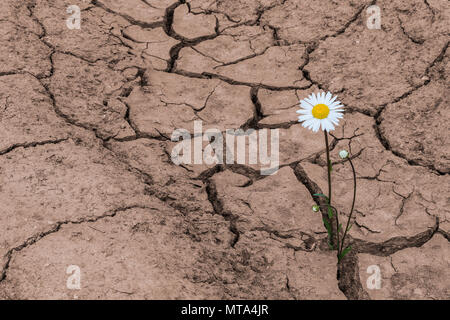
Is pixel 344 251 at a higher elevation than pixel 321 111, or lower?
lower

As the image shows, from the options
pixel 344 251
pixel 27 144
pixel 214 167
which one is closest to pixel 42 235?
pixel 27 144

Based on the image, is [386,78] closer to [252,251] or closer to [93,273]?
[252,251]

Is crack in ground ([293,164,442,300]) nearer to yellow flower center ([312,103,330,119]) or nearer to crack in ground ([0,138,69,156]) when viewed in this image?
yellow flower center ([312,103,330,119])

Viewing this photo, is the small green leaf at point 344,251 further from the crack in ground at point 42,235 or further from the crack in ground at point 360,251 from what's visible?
the crack in ground at point 42,235

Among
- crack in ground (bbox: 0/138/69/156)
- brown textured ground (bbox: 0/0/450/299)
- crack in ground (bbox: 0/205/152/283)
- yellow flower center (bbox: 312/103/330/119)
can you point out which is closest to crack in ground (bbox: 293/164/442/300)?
brown textured ground (bbox: 0/0/450/299)

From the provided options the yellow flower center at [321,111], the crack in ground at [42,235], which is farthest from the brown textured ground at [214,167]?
the yellow flower center at [321,111]

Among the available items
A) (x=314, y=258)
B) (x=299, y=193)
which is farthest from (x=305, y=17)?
(x=314, y=258)

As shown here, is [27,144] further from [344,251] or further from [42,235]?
[344,251]
